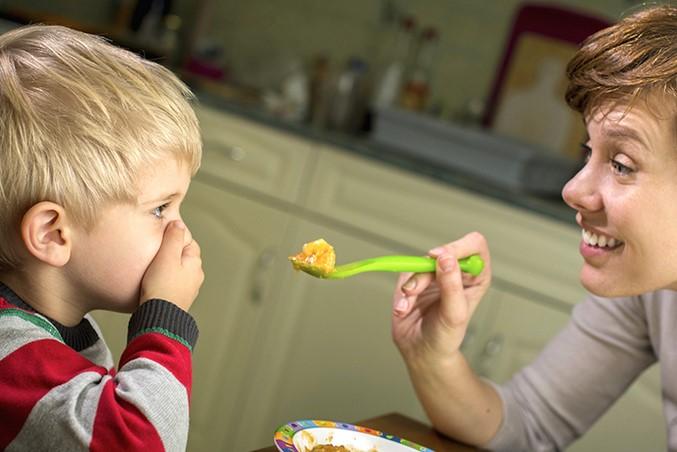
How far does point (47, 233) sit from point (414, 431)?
543mm

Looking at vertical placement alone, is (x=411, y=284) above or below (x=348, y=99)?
below

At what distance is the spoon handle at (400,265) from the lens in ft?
3.73

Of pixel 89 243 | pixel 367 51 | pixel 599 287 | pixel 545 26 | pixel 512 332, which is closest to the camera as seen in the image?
pixel 89 243

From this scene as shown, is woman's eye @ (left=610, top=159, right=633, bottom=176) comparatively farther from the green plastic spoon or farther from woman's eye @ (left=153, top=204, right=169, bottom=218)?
woman's eye @ (left=153, top=204, right=169, bottom=218)

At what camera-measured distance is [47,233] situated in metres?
0.98

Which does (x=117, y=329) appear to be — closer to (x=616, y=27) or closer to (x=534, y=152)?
(x=534, y=152)

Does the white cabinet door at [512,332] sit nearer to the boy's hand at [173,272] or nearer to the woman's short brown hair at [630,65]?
the woman's short brown hair at [630,65]

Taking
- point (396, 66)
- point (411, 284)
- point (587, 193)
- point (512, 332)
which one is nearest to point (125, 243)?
point (411, 284)

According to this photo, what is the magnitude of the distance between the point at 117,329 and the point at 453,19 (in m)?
1.32

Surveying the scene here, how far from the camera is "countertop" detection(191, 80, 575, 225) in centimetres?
234

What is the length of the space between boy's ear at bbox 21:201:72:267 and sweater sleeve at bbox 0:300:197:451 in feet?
0.19

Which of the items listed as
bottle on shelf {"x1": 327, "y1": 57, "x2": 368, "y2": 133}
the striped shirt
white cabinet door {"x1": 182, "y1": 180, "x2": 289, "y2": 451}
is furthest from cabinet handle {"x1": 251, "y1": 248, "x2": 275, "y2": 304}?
the striped shirt

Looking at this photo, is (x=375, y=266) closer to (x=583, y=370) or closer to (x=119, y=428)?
(x=119, y=428)

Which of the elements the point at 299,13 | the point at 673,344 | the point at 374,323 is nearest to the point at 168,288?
the point at 673,344
